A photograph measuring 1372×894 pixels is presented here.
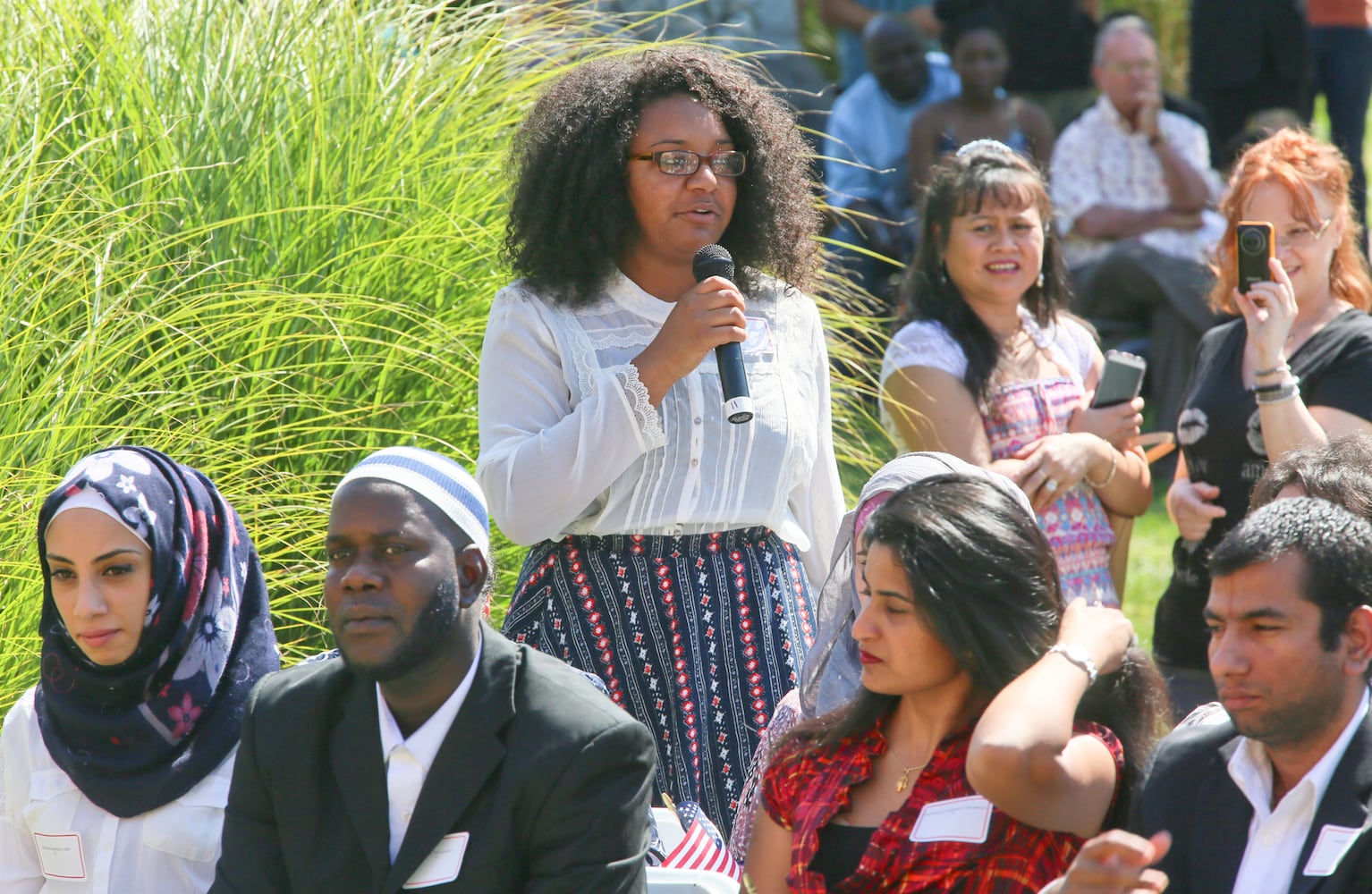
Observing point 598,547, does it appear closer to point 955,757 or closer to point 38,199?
point 955,757

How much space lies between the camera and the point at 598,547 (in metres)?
3.18

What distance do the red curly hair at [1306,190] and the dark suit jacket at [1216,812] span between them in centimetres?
197

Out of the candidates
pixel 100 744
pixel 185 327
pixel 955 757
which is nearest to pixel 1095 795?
pixel 955 757

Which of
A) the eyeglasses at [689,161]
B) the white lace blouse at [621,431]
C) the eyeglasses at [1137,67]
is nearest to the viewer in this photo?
the white lace blouse at [621,431]

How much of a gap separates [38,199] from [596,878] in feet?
7.77

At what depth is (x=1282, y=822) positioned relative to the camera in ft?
7.60

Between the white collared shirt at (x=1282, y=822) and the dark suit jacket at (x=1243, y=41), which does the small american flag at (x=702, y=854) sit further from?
the dark suit jacket at (x=1243, y=41)

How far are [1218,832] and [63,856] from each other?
6.11 ft

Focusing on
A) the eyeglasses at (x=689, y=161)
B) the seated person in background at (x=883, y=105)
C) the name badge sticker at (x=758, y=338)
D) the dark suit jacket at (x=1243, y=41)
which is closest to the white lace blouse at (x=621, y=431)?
the name badge sticker at (x=758, y=338)

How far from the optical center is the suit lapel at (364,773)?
2439 mm

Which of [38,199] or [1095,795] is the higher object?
[38,199]

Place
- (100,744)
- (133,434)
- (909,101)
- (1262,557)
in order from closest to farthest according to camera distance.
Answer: (1262,557)
(100,744)
(133,434)
(909,101)

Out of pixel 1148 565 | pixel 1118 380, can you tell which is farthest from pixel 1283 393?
pixel 1148 565

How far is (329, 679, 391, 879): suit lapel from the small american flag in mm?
514
